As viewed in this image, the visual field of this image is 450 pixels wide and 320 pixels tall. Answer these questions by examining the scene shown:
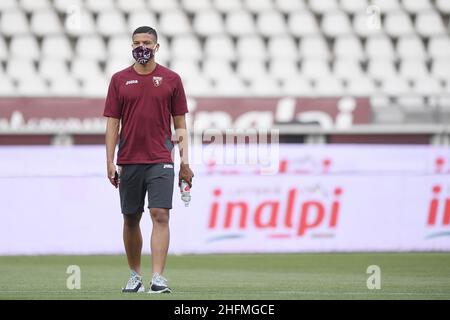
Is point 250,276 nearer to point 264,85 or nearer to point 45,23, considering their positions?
point 264,85

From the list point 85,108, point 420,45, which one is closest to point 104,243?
point 85,108

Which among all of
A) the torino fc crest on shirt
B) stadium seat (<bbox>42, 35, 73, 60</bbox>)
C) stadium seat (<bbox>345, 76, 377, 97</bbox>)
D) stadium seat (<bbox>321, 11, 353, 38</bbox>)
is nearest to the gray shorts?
the torino fc crest on shirt

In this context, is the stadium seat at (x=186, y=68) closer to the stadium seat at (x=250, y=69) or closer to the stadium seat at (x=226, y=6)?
the stadium seat at (x=250, y=69)

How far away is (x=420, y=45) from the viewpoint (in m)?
22.7

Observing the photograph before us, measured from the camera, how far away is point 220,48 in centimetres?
2208

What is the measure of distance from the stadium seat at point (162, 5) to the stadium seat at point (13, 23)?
99.6 inches

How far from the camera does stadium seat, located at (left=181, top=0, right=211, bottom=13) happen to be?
75.0 ft

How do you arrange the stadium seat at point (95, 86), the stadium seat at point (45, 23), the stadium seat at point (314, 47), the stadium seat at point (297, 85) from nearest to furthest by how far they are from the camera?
the stadium seat at point (95, 86) → the stadium seat at point (297, 85) → the stadium seat at point (314, 47) → the stadium seat at point (45, 23)

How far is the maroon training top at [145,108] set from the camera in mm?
8500

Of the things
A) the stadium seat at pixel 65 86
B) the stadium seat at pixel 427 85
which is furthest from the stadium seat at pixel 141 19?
the stadium seat at pixel 427 85

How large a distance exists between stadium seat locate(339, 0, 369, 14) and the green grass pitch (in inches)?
359

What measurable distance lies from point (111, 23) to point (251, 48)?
2882 mm

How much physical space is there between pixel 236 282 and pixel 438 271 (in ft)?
8.30

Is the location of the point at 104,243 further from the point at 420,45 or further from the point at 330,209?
the point at 420,45
